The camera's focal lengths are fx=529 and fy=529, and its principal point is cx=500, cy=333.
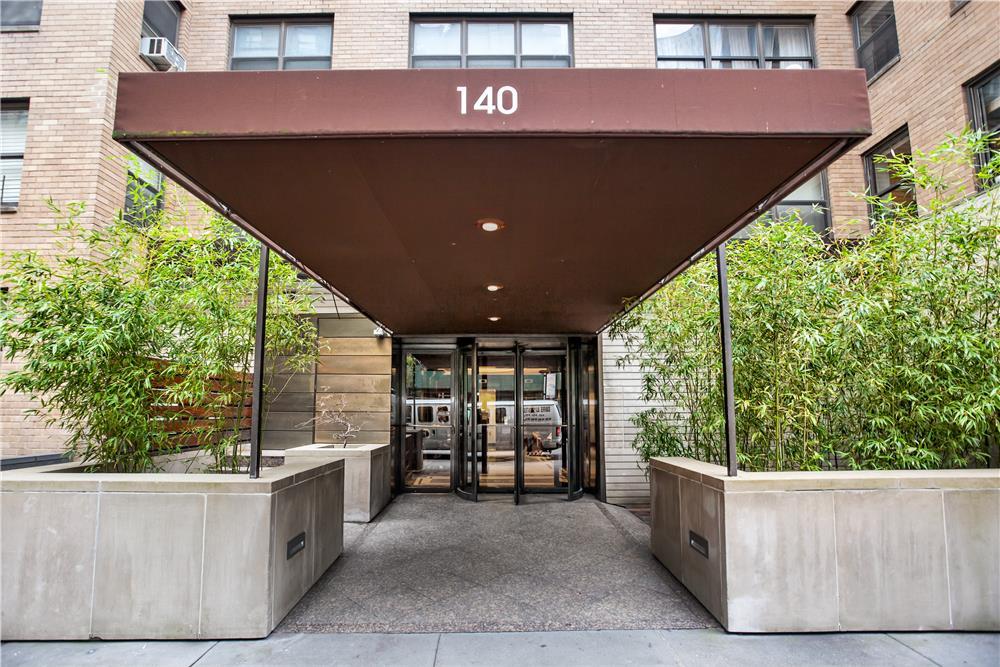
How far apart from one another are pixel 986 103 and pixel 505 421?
639cm

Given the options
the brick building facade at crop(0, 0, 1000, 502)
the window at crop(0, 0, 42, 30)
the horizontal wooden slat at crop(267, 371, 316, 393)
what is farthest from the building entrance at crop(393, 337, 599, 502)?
the window at crop(0, 0, 42, 30)

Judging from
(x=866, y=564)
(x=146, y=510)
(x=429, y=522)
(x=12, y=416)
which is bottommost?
(x=429, y=522)

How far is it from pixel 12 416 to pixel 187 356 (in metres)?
3.30

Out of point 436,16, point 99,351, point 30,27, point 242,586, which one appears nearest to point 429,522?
point 242,586

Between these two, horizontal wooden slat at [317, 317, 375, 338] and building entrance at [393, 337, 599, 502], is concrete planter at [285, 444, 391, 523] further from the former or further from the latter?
horizontal wooden slat at [317, 317, 375, 338]

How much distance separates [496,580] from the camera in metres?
3.87

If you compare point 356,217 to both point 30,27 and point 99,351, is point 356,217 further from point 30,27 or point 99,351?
point 30,27

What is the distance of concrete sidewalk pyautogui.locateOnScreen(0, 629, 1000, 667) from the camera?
2648mm

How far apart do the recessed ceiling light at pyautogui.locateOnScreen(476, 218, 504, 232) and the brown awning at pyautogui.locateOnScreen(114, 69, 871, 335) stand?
0.15ft

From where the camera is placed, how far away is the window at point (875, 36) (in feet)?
21.8

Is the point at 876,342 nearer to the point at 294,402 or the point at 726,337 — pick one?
the point at 726,337

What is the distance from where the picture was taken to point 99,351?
10.8 feet

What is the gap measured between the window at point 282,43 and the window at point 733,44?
459cm

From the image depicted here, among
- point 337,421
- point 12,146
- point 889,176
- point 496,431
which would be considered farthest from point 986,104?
point 12,146
